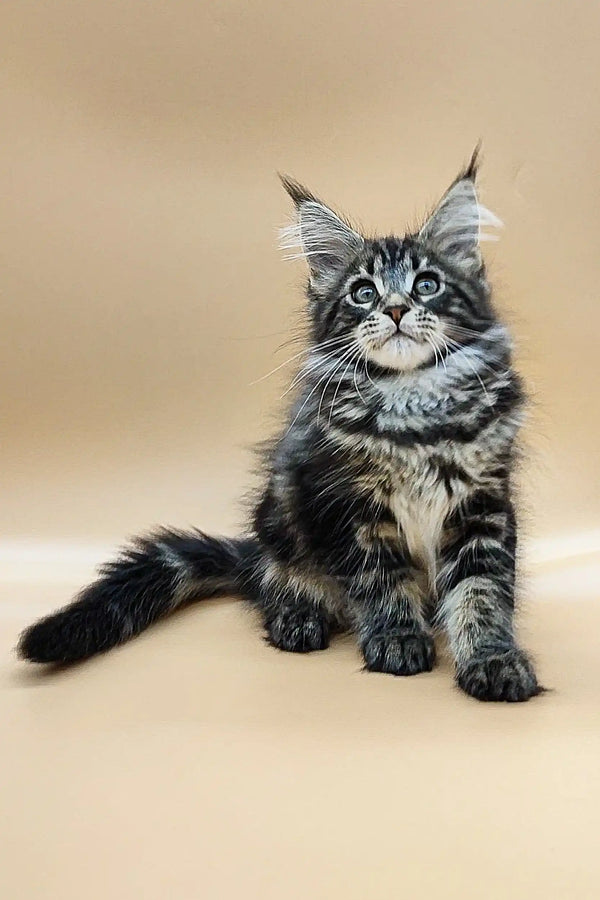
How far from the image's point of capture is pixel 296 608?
1.63 meters

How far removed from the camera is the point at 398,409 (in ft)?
4.95

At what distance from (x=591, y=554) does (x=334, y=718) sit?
1.10 meters

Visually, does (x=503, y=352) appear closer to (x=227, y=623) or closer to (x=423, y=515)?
(x=423, y=515)

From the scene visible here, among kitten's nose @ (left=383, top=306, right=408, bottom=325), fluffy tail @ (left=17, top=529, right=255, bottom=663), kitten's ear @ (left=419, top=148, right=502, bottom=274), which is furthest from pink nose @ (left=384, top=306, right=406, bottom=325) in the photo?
fluffy tail @ (left=17, top=529, right=255, bottom=663)

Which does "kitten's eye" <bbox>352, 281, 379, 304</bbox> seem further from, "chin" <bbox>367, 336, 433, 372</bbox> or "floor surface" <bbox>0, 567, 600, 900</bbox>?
"floor surface" <bbox>0, 567, 600, 900</bbox>

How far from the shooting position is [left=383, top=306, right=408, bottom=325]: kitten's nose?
1.46 metres

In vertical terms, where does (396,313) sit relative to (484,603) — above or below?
above

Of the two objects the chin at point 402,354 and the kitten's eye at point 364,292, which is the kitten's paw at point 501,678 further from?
the kitten's eye at point 364,292

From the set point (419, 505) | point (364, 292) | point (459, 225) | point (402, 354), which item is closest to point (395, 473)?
point (419, 505)

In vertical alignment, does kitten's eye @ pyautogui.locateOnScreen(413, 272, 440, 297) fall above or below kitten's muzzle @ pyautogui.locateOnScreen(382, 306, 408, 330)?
above

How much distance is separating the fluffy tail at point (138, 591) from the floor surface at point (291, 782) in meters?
0.05

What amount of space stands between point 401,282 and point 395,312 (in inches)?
3.5

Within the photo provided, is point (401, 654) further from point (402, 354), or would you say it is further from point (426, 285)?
point (426, 285)

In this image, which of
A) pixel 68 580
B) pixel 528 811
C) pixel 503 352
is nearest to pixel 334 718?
pixel 528 811
